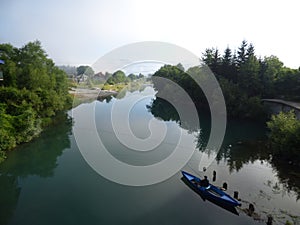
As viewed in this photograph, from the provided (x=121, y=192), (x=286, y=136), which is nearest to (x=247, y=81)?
(x=286, y=136)

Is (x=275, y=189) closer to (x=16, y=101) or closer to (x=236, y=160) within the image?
(x=236, y=160)

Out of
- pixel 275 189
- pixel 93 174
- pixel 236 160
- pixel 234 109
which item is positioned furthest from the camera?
pixel 234 109

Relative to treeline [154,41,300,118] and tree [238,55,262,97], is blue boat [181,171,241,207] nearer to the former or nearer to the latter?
treeline [154,41,300,118]

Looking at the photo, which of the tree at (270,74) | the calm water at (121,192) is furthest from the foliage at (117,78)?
the calm water at (121,192)

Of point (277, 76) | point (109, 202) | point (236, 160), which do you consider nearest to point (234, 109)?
point (277, 76)

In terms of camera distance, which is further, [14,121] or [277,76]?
[277,76]

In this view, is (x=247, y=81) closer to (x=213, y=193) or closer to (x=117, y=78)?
(x=213, y=193)

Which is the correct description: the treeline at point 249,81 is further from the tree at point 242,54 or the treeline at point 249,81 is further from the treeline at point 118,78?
the treeline at point 118,78

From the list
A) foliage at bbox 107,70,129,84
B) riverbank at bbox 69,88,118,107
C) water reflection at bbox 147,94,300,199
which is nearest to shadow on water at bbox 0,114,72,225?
water reflection at bbox 147,94,300,199
